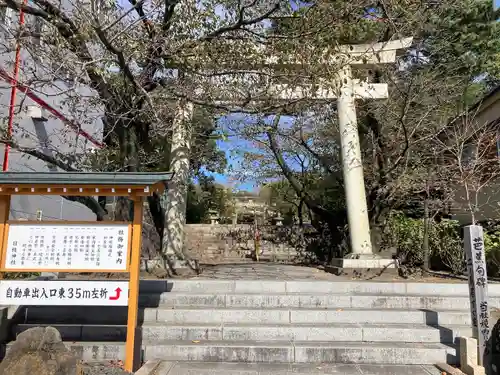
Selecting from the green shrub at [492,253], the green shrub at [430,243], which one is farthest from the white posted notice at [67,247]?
the green shrub at [492,253]

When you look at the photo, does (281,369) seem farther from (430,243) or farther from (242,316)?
(430,243)

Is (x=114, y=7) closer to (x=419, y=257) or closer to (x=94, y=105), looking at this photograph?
(x=94, y=105)

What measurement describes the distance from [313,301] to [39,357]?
4.50 m

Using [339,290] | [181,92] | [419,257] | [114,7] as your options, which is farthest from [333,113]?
[114,7]

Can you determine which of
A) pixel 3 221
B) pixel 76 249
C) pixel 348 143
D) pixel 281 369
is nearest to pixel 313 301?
pixel 281 369

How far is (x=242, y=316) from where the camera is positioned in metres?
6.71

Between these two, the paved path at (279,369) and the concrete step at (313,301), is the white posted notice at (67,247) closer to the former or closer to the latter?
the paved path at (279,369)

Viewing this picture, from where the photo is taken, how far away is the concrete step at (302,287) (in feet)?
24.8

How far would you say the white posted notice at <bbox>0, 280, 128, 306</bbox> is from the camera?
5.30 m

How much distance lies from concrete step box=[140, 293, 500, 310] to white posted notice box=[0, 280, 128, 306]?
5.90 ft

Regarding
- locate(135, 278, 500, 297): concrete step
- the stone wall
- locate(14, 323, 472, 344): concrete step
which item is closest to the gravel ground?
locate(14, 323, 472, 344): concrete step

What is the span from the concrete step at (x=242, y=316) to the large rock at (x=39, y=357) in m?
2.32

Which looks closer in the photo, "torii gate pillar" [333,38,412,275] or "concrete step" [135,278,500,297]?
"concrete step" [135,278,500,297]

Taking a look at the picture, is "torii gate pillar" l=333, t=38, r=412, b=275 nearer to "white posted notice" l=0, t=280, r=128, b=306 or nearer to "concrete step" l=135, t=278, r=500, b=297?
"concrete step" l=135, t=278, r=500, b=297
